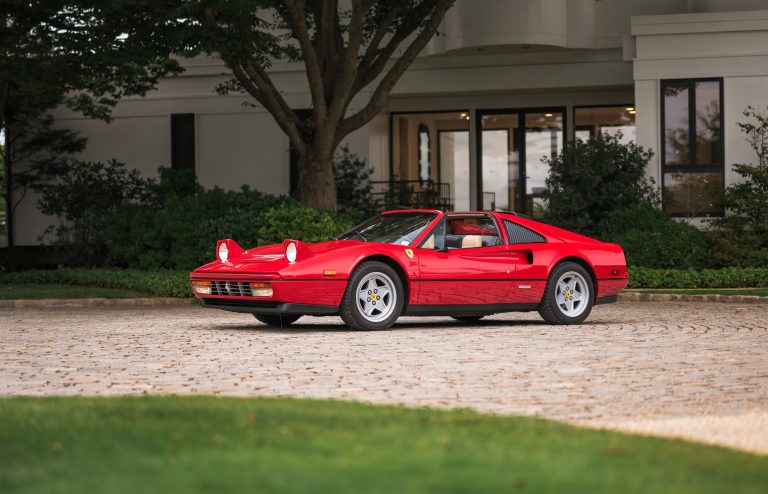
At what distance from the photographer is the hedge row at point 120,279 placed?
19.5 meters

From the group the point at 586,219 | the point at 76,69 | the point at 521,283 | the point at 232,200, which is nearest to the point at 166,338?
the point at 521,283

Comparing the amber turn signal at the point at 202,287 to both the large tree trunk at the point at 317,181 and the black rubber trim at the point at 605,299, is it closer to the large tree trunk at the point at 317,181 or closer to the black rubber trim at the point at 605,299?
the black rubber trim at the point at 605,299


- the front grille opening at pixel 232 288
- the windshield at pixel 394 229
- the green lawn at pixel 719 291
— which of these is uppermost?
the windshield at pixel 394 229

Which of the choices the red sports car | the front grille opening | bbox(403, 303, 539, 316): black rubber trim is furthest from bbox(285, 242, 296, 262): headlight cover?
bbox(403, 303, 539, 316): black rubber trim

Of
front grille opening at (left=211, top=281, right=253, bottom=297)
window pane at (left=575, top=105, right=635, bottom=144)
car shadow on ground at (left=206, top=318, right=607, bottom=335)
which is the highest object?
window pane at (left=575, top=105, right=635, bottom=144)

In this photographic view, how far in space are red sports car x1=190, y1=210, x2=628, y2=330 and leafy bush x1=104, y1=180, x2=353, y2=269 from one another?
21.5 feet

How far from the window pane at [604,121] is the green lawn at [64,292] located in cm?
1368

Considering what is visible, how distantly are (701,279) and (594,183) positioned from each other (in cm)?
434

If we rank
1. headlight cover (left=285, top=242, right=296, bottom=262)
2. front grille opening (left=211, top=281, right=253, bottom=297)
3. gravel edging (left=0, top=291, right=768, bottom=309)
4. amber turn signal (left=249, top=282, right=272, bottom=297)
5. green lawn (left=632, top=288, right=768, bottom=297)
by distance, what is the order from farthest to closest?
green lawn (left=632, top=288, right=768, bottom=297)
gravel edging (left=0, top=291, right=768, bottom=309)
front grille opening (left=211, top=281, right=253, bottom=297)
headlight cover (left=285, top=242, right=296, bottom=262)
amber turn signal (left=249, top=282, right=272, bottom=297)

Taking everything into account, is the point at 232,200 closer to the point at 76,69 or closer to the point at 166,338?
the point at 76,69

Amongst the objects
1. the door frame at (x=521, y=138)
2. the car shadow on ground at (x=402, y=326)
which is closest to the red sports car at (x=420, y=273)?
the car shadow on ground at (x=402, y=326)

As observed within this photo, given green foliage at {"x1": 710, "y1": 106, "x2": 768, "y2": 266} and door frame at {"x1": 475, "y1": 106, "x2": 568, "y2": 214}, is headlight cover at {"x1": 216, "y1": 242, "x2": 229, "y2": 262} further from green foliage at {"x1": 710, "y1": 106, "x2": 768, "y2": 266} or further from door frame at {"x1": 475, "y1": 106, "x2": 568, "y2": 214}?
door frame at {"x1": 475, "y1": 106, "x2": 568, "y2": 214}

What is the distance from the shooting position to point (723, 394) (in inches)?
319

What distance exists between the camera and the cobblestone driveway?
7.59 meters
